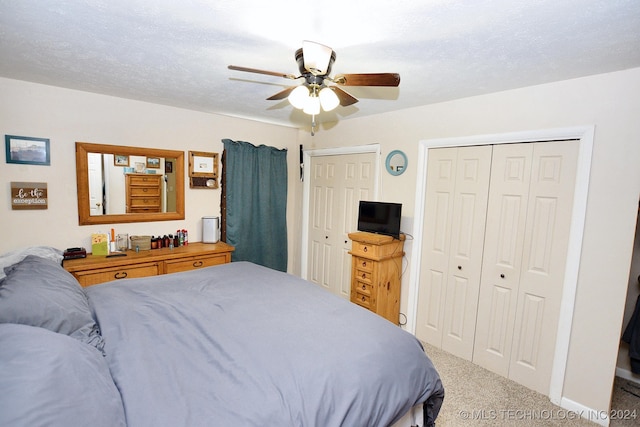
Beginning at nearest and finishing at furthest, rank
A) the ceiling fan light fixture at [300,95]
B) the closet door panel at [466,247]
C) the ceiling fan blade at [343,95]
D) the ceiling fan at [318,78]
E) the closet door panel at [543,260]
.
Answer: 1. the ceiling fan at [318,78]
2. the ceiling fan light fixture at [300,95]
3. the ceiling fan blade at [343,95]
4. the closet door panel at [543,260]
5. the closet door panel at [466,247]

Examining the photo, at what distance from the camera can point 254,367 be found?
4.16ft

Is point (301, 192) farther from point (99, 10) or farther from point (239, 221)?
point (99, 10)

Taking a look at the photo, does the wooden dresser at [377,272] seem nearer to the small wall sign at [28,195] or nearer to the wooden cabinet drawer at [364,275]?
the wooden cabinet drawer at [364,275]

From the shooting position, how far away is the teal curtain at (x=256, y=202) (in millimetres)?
3742

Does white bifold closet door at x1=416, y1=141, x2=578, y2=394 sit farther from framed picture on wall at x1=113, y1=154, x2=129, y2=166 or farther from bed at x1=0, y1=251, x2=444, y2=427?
framed picture on wall at x1=113, y1=154, x2=129, y2=166

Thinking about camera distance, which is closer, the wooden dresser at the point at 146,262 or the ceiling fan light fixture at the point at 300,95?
the ceiling fan light fixture at the point at 300,95

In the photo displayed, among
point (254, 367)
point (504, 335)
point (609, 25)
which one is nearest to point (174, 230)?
point (254, 367)

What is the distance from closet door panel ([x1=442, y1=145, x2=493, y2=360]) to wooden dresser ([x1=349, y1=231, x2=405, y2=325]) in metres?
0.51

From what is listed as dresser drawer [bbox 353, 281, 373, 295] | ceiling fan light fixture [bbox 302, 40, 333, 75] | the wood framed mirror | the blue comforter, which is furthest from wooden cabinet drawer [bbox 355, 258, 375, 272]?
the wood framed mirror

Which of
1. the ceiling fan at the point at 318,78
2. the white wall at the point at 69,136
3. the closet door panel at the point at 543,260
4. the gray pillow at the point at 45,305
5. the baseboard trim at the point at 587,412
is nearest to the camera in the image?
the gray pillow at the point at 45,305

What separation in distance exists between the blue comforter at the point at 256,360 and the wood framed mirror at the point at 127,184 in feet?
4.16

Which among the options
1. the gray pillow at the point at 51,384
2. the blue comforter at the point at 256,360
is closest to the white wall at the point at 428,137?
the blue comforter at the point at 256,360

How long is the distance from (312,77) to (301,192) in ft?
9.25

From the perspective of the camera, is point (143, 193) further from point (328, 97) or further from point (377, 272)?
point (377, 272)
